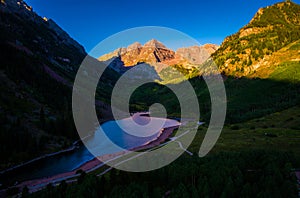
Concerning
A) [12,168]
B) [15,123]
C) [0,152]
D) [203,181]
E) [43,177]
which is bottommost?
[203,181]

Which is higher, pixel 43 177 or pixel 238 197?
→ pixel 43 177

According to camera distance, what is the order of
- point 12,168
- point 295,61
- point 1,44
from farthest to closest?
point 295,61 → point 1,44 → point 12,168

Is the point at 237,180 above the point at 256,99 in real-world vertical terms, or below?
below

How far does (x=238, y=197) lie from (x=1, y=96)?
125480mm

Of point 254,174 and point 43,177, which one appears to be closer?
point 254,174

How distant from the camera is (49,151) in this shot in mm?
93188

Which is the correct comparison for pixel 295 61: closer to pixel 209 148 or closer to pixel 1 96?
pixel 209 148

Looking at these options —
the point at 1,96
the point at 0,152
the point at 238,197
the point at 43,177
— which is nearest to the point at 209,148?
the point at 238,197

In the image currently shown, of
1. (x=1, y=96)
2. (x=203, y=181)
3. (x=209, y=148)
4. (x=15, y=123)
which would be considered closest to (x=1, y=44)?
(x=1, y=96)

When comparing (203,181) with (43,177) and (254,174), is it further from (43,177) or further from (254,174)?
(43,177)

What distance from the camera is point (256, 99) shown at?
Result: 168250 mm

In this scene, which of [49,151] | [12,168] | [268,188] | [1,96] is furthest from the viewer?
[1,96]

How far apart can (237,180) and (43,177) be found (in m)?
58.5

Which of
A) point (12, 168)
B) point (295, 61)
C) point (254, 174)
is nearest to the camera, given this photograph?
point (254, 174)
